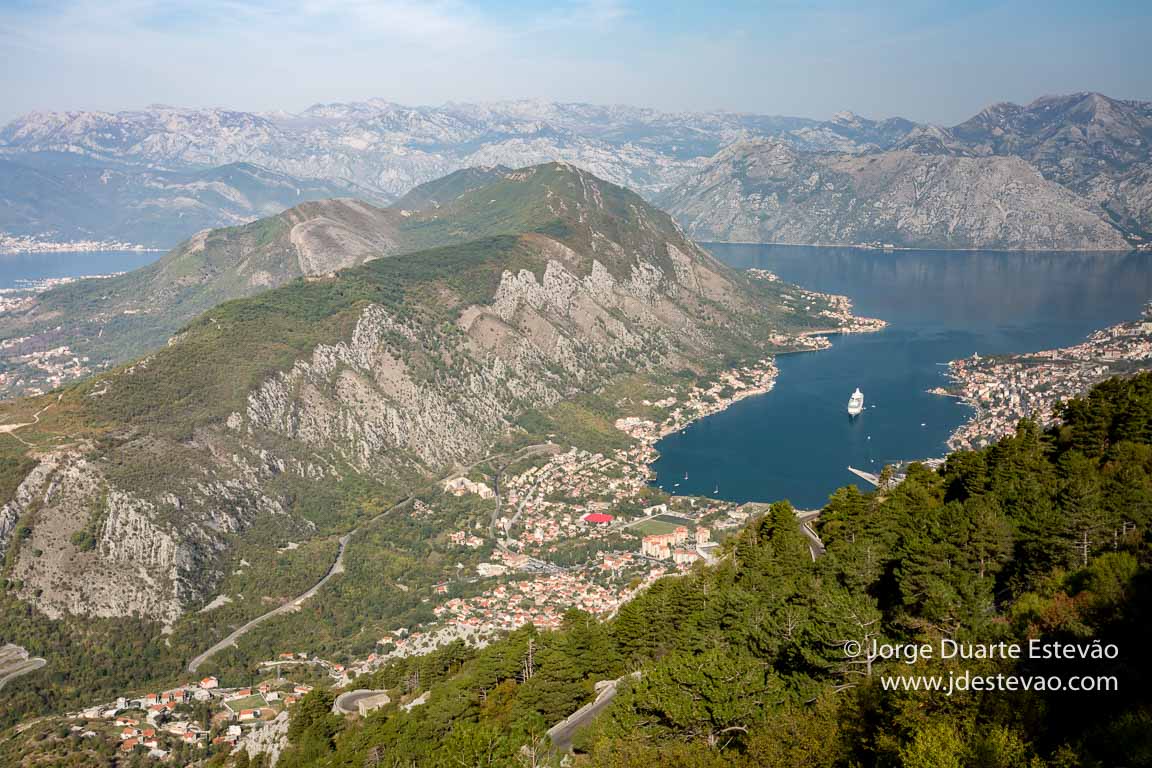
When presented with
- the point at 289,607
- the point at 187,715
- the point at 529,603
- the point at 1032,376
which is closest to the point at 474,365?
the point at 289,607

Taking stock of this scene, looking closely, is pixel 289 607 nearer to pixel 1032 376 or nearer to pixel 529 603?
pixel 529 603

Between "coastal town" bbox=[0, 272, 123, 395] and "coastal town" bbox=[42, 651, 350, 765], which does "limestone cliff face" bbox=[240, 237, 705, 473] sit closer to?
"coastal town" bbox=[42, 651, 350, 765]

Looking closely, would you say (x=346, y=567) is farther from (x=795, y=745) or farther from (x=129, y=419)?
(x=795, y=745)

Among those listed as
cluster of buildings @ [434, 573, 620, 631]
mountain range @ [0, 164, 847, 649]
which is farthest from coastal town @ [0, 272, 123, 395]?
cluster of buildings @ [434, 573, 620, 631]

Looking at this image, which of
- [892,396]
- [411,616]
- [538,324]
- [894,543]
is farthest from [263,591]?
[892,396]

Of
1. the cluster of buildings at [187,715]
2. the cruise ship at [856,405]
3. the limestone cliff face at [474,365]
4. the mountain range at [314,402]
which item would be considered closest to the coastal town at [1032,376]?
the cruise ship at [856,405]
